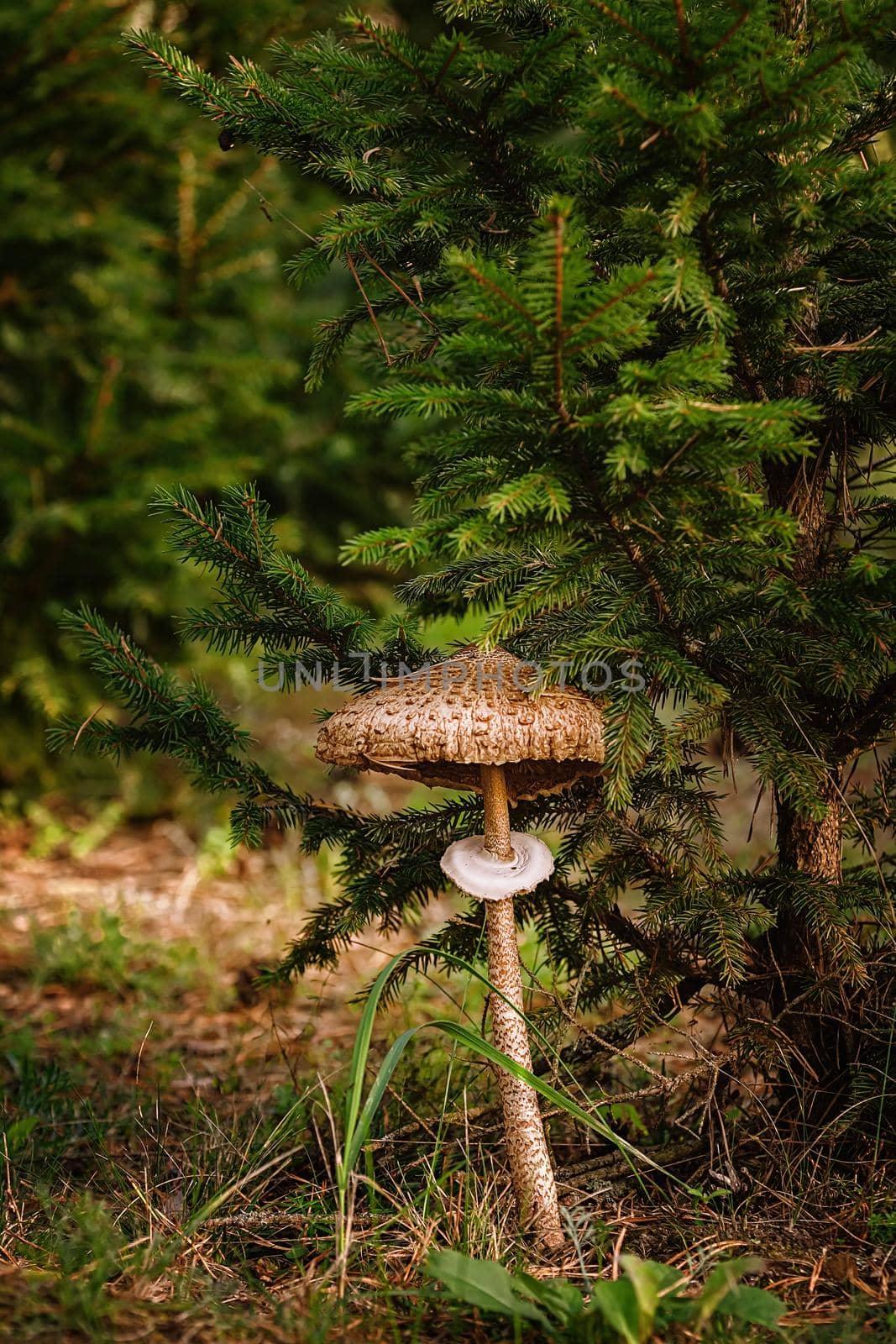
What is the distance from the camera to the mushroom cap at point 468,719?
6.23 feet

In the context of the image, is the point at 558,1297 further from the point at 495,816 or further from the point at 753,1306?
the point at 495,816

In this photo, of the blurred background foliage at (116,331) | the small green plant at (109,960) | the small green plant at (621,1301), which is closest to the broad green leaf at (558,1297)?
the small green plant at (621,1301)

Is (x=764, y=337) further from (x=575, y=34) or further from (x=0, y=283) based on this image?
(x=0, y=283)

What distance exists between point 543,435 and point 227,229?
17.5ft

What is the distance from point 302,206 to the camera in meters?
6.52

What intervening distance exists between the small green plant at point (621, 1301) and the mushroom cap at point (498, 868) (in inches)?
27.5

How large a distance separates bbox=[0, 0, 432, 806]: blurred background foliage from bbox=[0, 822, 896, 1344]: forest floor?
2.19 meters

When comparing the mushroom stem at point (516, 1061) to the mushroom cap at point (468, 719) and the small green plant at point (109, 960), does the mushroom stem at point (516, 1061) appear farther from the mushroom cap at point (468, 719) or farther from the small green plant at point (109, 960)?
the small green plant at point (109, 960)

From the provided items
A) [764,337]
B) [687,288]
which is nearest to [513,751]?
[687,288]

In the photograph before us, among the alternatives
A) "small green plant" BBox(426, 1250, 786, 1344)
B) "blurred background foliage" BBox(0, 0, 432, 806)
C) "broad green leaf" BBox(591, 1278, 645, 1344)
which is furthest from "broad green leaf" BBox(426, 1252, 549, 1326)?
"blurred background foliage" BBox(0, 0, 432, 806)

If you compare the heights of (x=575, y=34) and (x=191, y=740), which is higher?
(x=575, y=34)

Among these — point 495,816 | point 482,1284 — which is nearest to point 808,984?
point 495,816

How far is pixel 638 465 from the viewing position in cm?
169

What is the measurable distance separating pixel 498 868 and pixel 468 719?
0.43 m
